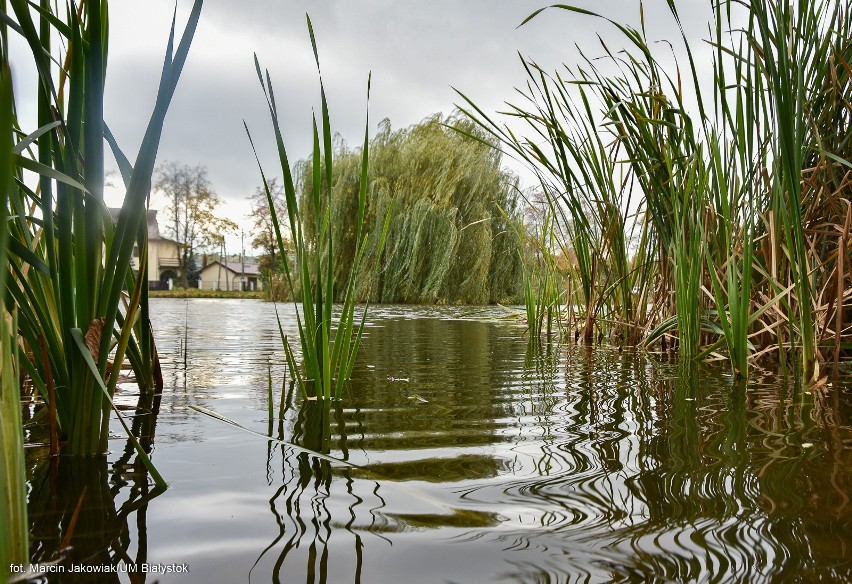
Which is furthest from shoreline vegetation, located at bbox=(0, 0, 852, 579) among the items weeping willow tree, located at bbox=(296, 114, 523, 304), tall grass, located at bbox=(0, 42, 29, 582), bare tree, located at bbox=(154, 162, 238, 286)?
bare tree, located at bbox=(154, 162, 238, 286)

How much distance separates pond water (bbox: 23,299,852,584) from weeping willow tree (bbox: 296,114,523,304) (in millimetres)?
12313

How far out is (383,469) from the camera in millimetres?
995

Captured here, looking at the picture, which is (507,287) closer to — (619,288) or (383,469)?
(619,288)

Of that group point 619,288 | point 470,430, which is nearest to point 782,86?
point 470,430

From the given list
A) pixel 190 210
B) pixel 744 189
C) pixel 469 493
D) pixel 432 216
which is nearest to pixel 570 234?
pixel 744 189

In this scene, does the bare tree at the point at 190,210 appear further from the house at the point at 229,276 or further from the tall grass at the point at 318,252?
the tall grass at the point at 318,252

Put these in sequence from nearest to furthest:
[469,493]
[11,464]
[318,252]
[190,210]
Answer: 1. [11,464]
2. [469,493]
3. [318,252]
4. [190,210]

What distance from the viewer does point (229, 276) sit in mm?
47188

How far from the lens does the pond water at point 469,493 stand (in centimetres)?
65

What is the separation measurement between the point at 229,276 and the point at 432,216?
36226 millimetres

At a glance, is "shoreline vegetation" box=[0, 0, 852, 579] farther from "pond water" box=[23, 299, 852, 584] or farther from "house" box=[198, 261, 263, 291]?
"house" box=[198, 261, 263, 291]

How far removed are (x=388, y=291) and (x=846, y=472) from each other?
44.4 ft

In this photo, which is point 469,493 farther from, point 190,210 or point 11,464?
point 190,210

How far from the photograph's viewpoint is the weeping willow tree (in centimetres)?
1409
